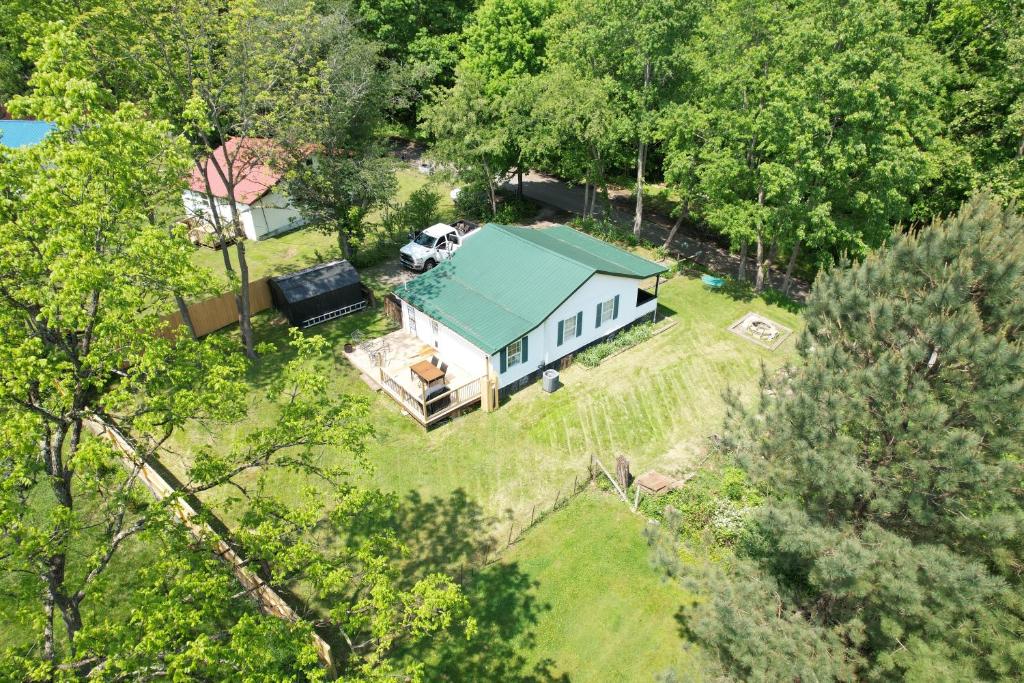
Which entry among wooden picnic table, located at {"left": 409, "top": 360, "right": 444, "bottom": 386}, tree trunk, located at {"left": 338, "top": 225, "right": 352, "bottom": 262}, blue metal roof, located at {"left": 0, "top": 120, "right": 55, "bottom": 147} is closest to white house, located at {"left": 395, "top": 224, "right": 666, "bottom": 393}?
wooden picnic table, located at {"left": 409, "top": 360, "right": 444, "bottom": 386}

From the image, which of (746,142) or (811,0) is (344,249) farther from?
(811,0)

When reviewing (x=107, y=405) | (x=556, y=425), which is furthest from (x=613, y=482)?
(x=107, y=405)

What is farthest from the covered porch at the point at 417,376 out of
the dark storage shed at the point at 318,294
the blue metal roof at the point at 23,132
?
the blue metal roof at the point at 23,132

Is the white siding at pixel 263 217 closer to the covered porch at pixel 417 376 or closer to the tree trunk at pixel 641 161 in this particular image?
the covered porch at pixel 417 376

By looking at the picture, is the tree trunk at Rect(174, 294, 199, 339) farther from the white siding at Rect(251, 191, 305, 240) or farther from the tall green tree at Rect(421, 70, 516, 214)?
the tall green tree at Rect(421, 70, 516, 214)

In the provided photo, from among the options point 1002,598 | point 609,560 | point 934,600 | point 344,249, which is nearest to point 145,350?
point 609,560

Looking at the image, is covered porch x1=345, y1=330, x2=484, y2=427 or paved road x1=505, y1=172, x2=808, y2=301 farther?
paved road x1=505, y1=172, x2=808, y2=301
